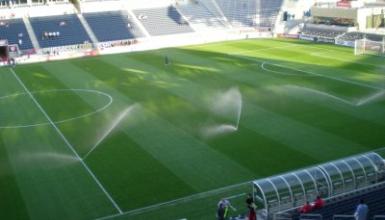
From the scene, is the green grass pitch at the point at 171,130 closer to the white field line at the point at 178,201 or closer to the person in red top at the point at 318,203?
the white field line at the point at 178,201

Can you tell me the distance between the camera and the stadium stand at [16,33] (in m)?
53.3

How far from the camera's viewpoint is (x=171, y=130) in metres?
25.9

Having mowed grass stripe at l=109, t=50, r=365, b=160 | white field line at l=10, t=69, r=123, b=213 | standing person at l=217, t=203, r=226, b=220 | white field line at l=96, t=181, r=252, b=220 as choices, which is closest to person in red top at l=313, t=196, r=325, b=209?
standing person at l=217, t=203, r=226, b=220

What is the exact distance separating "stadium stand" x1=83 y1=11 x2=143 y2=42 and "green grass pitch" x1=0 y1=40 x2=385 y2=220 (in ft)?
46.7

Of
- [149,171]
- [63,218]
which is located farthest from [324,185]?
[63,218]

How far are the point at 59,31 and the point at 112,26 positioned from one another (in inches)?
253

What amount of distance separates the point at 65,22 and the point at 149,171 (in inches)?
1666

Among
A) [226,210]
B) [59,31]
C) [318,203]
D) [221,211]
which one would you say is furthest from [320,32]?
[221,211]

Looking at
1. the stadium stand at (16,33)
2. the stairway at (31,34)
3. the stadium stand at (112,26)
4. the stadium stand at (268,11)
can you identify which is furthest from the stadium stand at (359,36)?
the stadium stand at (16,33)

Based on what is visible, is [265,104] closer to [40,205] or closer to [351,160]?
[351,160]

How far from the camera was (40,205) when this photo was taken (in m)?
18.4

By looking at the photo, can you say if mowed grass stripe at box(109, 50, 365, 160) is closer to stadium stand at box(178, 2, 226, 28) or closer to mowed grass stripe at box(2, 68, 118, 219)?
mowed grass stripe at box(2, 68, 118, 219)

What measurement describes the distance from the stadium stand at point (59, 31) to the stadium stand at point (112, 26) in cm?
160

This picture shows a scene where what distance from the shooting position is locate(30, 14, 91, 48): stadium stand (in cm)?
5512
